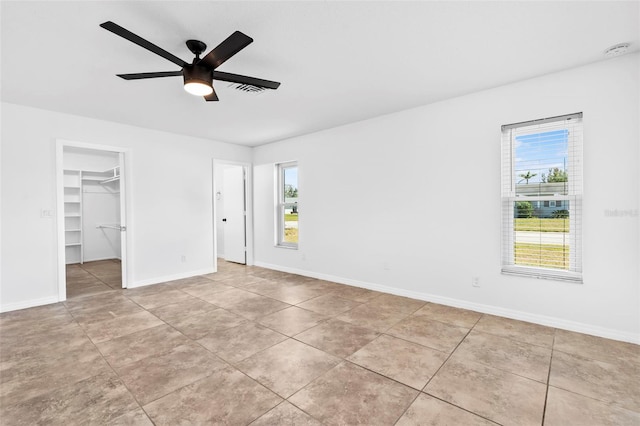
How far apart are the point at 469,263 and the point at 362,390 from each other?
230cm

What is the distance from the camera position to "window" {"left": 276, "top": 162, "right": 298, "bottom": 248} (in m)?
5.91

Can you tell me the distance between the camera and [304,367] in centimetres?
234

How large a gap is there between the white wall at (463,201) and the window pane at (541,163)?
0.71 feet

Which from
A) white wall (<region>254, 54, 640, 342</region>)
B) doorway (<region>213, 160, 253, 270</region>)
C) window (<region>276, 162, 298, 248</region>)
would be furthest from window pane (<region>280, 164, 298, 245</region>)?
doorway (<region>213, 160, 253, 270</region>)

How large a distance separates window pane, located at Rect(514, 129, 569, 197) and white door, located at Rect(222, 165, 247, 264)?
17.0ft

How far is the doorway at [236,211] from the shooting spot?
6523 mm

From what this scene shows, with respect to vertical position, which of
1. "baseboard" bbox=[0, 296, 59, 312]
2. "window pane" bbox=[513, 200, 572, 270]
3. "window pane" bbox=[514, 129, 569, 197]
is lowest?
"baseboard" bbox=[0, 296, 59, 312]

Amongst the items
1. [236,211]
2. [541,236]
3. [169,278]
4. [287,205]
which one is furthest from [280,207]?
[541,236]

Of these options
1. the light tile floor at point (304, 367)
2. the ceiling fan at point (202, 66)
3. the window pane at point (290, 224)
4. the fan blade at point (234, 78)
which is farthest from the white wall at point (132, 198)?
the fan blade at point (234, 78)

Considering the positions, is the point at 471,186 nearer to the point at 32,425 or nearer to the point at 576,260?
the point at 576,260

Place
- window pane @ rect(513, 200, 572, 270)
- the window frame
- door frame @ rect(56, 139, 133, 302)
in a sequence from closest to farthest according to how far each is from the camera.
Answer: window pane @ rect(513, 200, 572, 270)
door frame @ rect(56, 139, 133, 302)
the window frame

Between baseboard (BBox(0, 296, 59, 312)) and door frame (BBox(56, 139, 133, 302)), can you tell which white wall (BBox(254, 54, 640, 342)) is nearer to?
door frame (BBox(56, 139, 133, 302))

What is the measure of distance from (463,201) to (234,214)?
4.93m

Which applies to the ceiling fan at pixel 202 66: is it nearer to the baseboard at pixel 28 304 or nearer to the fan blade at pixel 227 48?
the fan blade at pixel 227 48
